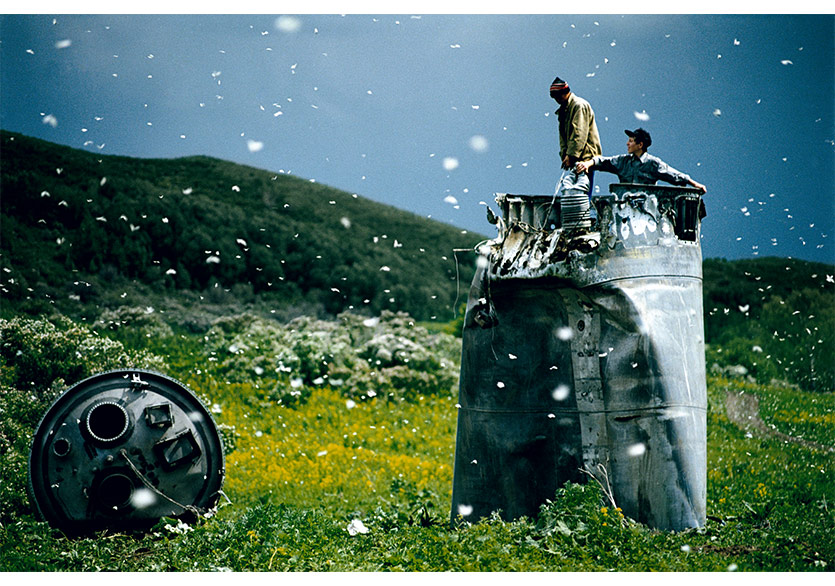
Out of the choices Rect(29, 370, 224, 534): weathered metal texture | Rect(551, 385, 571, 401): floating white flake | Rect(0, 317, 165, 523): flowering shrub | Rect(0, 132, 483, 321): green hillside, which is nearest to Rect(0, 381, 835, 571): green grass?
Rect(29, 370, 224, 534): weathered metal texture

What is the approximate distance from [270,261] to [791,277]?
40.5 ft

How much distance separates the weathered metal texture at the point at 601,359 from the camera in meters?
6.57

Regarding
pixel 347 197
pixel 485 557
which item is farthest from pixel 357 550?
pixel 347 197

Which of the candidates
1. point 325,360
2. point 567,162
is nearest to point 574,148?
point 567,162

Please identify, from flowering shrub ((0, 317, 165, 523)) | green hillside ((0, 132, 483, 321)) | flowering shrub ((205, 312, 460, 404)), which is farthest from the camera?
green hillside ((0, 132, 483, 321))

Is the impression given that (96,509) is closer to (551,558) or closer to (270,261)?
(551,558)

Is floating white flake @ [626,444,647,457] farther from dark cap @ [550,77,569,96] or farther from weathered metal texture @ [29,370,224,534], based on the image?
weathered metal texture @ [29,370,224,534]

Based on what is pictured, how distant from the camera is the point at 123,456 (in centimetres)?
661

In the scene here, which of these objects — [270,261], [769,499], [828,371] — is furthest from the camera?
[270,261]

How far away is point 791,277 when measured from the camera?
1152cm

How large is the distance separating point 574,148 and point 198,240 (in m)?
13.2

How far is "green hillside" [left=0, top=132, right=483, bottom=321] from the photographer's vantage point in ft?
47.5

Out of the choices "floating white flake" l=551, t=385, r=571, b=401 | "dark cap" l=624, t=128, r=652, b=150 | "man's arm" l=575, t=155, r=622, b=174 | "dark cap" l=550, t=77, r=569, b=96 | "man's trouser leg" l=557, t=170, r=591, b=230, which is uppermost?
"dark cap" l=550, t=77, r=569, b=96

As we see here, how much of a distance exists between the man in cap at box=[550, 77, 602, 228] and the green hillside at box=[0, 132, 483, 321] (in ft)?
26.2
